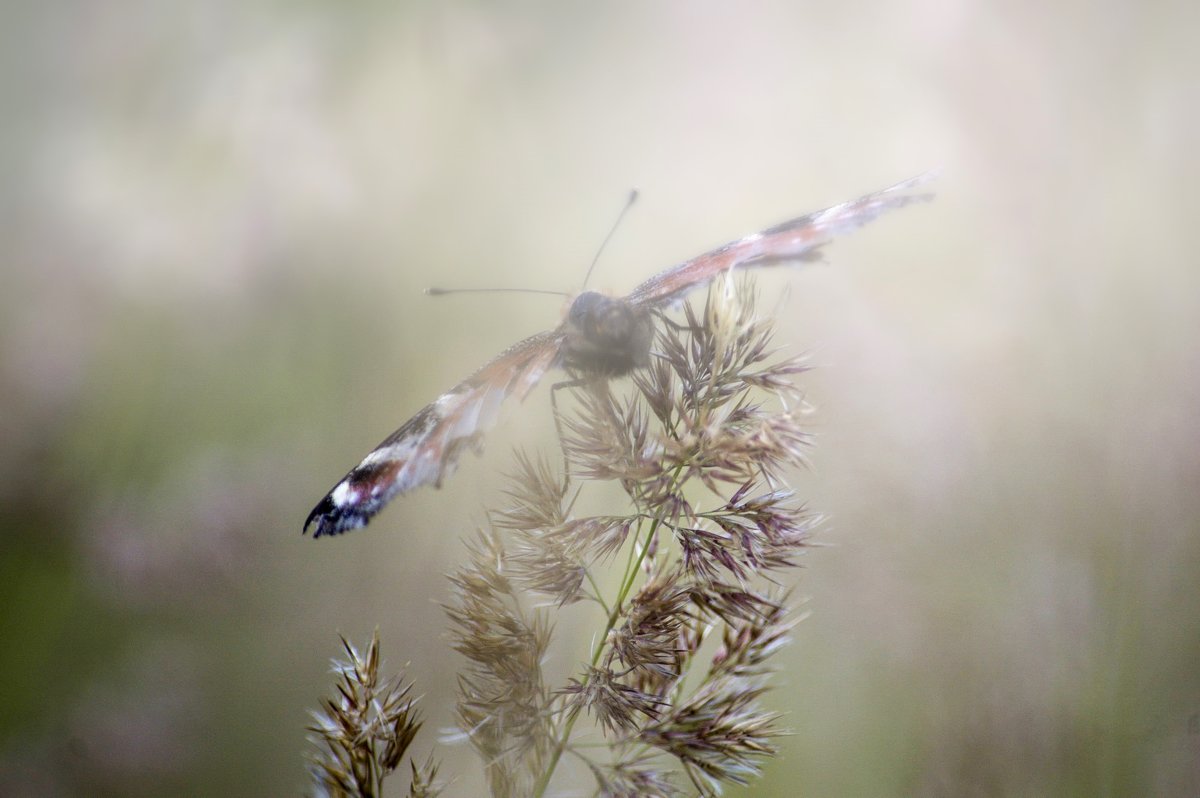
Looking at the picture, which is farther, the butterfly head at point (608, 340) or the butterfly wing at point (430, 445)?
the butterfly head at point (608, 340)

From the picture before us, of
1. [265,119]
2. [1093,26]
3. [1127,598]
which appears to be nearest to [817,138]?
[1093,26]

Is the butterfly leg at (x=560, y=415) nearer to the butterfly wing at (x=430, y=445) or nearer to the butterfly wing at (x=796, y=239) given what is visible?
the butterfly wing at (x=430, y=445)

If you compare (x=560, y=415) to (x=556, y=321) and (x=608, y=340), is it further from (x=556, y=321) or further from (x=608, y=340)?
(x=556, y=321)

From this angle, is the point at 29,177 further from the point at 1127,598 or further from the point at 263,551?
the point at 1127,598

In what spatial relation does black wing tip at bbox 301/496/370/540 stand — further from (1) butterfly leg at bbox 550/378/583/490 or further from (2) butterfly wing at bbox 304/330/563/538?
(1) butterfly leg at bbox 550/378/583/490

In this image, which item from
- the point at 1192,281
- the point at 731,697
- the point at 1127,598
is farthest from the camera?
the point at 1192,281

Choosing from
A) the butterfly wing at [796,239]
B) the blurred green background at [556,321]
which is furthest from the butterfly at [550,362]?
the blurred green background at [556,321]

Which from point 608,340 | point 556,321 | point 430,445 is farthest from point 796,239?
point 556,321

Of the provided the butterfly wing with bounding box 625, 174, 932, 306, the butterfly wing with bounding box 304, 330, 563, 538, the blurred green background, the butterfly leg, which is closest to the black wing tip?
the butterfly wing with bounding box 304, 330, 563, 538
